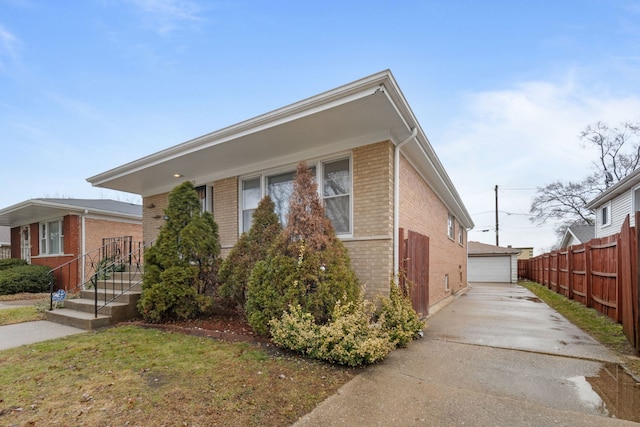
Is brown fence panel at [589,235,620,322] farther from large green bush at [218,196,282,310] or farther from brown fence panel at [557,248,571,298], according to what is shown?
large green bush at [218,196,282,310]

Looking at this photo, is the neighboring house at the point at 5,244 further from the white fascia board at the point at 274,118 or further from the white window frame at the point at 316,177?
the white window frame at the point at 316,177

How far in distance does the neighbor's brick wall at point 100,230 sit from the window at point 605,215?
21.6 metres

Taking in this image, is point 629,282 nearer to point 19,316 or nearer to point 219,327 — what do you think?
point 219,327

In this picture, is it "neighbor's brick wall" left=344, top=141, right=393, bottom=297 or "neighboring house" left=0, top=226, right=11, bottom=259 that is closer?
"neighbor's brick wall" left=344, top=141, right=393, bottom=297

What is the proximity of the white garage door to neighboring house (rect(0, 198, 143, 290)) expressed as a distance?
21.5 metres

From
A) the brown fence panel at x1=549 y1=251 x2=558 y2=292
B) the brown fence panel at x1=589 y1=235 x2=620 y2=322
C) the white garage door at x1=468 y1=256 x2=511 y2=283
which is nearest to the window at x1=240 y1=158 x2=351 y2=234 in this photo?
the brown fence panel at x1=589 y1=235 x2=620 y2=322

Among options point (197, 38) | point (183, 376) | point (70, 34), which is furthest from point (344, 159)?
point (70, 34)

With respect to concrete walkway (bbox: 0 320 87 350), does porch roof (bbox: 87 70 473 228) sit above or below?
above

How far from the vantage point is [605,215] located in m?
15.4

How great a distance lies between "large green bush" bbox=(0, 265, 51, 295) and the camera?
11656 mm

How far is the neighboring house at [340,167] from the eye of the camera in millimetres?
5062

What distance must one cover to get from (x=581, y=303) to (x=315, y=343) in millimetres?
8959

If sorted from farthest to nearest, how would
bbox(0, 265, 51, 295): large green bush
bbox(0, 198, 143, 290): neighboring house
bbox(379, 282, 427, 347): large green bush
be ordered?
bbox(0, 198, 143, 290): neighboring house
bbox(0, 265, 51, 295): large green bush
bbox(379, 282, 427, 347): large green bush

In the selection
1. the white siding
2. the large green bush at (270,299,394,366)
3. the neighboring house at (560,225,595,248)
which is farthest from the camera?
the neighboring house at (560,225,595,248)
